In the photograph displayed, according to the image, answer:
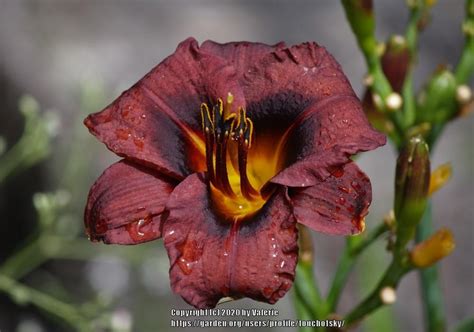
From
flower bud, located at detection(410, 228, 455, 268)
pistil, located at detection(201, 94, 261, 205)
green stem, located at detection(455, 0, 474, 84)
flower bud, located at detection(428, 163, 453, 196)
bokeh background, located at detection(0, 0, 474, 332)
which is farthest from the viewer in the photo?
bokeh background, located at detection(0, 0, 474, 332)

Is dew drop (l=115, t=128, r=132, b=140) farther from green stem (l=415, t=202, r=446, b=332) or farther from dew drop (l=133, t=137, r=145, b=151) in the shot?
green stem (l=415, t=202, r=446, b=332)

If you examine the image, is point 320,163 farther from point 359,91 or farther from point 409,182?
point 359,91

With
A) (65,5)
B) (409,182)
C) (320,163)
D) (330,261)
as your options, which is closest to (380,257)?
(330,261)

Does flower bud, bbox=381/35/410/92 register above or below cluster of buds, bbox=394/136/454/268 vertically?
above

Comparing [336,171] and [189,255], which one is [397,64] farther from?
[189,255]

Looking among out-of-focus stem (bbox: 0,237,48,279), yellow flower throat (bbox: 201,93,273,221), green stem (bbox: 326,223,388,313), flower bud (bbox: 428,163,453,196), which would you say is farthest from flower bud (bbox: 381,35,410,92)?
out-of-focus stem (bbox: 0,237,48,279)

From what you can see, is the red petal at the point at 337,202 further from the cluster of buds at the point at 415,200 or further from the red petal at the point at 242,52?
the red petal at the point at 242,52

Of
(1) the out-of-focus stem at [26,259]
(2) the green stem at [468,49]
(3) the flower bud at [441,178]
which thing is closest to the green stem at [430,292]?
(3) the flower bud at [441,178]
